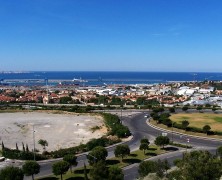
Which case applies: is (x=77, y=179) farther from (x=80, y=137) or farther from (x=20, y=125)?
(x=20, y=125)

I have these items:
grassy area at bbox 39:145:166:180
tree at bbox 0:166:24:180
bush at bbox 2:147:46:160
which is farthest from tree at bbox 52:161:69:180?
bush at bbox 2:147:46:160

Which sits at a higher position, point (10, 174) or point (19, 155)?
point (10, 174)

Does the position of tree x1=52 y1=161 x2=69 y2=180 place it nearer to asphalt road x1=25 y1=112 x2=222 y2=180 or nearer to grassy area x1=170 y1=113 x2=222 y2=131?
asphalt road x1=25 y1=112 x2=222 y2=180

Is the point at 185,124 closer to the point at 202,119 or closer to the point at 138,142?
the point at 138,142

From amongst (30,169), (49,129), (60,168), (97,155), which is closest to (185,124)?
(49,129)

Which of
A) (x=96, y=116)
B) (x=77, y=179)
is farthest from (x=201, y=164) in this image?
(x=96, y=116)
